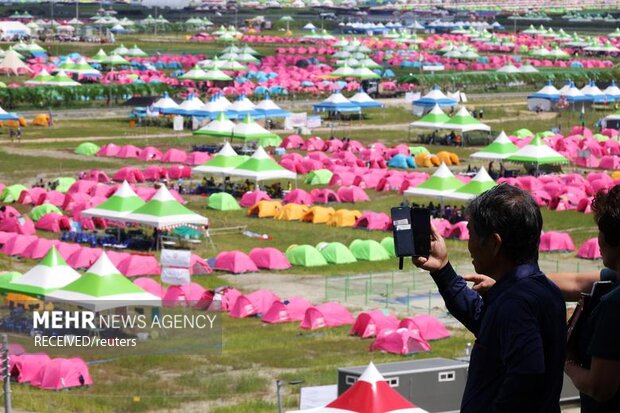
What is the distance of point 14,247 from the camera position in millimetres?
39812

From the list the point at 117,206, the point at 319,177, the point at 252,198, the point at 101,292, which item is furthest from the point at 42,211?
the point at 101,292

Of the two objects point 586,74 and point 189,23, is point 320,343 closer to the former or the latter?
point 586,74

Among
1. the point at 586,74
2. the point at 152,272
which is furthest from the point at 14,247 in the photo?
the point at 586,74

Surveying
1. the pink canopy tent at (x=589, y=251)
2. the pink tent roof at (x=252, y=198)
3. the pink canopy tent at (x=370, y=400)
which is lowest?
the pink tent roof at (x=252, y=198)

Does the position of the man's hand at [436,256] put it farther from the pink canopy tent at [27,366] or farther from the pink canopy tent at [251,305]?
the pink canopy tent at [251,305]

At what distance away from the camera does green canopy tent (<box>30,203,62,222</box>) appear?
44709 mm

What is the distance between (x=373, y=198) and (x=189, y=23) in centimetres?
12063

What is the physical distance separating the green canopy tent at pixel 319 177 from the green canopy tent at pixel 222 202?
596 cm

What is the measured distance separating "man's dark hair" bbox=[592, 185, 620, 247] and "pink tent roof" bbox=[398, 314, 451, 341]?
2412 centimetres

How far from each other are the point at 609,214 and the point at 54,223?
3887 centimetres

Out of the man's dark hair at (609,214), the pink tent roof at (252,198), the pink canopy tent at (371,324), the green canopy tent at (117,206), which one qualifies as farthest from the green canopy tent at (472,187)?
the man's dark hair at (609,214)

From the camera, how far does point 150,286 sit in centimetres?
3294

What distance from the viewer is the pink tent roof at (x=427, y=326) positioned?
2980 centimetres

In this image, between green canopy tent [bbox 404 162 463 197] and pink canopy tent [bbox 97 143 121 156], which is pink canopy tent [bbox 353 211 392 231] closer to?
green canopy tent [bbox 404 162 463 197]
